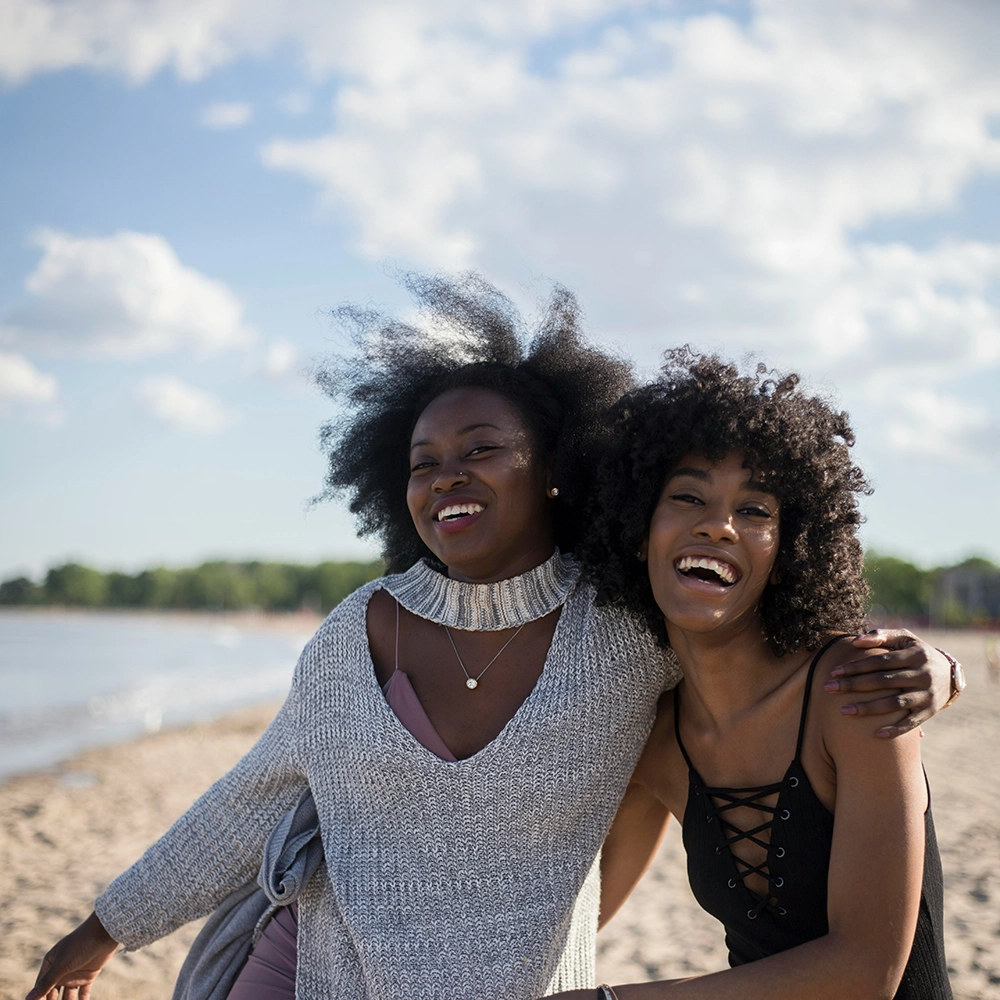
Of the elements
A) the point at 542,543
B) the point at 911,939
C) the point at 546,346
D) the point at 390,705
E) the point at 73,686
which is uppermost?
the point at 546,346

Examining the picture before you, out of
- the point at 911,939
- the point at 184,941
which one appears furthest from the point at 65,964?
the point at 184,941

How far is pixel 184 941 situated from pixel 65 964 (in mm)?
3206

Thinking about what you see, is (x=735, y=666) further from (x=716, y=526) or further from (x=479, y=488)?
(x=479, y=488)

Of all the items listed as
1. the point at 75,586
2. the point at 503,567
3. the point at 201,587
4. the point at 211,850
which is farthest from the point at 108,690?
the point at 75,586

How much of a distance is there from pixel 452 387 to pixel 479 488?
445mm

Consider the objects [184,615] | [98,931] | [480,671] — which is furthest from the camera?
[184,615]

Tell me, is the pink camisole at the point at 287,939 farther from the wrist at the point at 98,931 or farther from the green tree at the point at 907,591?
the green tree at the point at 907,591

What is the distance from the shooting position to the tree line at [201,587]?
11762 cm

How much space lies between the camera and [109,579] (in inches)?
5221

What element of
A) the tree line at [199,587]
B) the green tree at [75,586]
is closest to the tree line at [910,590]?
the tree line at [199,587]

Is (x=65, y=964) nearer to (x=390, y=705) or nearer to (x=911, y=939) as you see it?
(x=390, y=705)

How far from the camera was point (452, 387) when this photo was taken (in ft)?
10.6

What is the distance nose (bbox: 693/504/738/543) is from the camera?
240cm

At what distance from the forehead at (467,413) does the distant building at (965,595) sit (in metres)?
68.5
